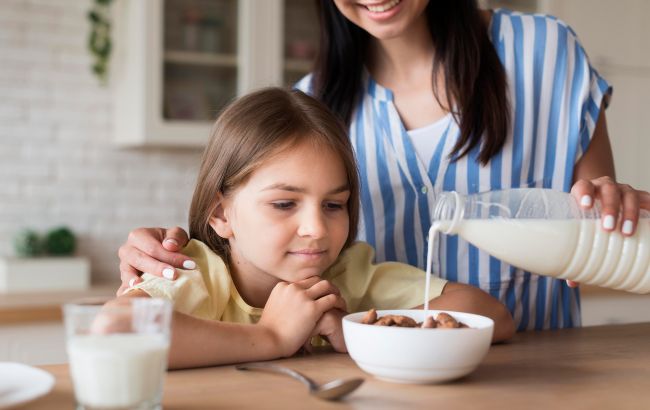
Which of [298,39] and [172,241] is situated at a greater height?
[298,39]

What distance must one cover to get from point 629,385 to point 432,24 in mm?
955

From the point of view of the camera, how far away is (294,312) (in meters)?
1.18

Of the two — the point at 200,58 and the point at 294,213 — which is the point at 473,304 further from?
the point at 200,58

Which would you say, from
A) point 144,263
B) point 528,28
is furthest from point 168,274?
point 528,28

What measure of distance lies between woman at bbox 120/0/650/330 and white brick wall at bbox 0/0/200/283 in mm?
1786

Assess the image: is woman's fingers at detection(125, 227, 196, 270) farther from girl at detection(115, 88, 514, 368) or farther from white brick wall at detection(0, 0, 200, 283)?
white brick wall at detection(0, 0, 200, 283)

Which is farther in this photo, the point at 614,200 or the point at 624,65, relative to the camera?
the point at 624,65

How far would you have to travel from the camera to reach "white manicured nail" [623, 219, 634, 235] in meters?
1.12

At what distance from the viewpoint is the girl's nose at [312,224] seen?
4.25 ft

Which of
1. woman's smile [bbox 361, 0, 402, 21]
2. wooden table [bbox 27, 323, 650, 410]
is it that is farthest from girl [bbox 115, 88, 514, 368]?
woman's smile [bbox 361, 0, 402, 21]

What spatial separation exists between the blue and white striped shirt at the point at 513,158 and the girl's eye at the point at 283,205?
409 mm

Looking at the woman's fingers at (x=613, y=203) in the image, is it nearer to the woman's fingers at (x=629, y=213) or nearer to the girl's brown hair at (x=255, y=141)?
the woman's fingers at (x=629, y=213)

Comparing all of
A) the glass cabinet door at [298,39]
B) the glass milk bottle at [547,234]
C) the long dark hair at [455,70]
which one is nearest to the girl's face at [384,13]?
the long dark hair at [455,70]

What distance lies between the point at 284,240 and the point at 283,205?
2.2 inches
